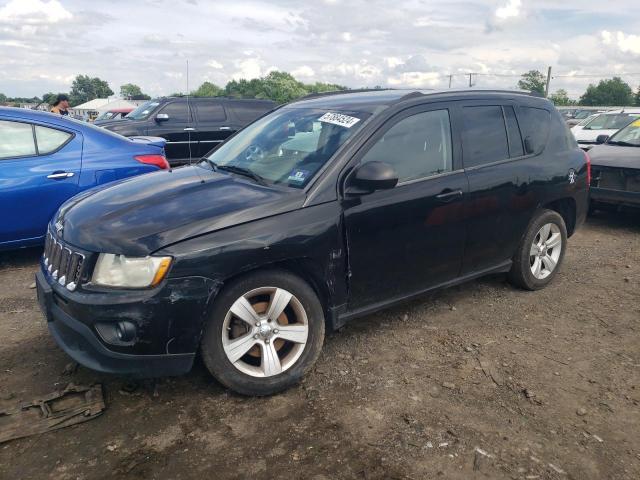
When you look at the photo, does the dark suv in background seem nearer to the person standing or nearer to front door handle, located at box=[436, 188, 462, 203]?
the person standing

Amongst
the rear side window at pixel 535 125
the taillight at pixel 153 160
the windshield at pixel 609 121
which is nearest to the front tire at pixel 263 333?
the rear side window at pixel 535 125

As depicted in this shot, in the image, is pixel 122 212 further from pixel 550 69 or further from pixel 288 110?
pixel 550 69

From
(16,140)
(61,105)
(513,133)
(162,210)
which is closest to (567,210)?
→ (513,133)

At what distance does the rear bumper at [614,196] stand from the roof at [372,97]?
3.27 meters

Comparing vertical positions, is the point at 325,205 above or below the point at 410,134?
below

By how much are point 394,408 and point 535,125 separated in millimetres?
2917

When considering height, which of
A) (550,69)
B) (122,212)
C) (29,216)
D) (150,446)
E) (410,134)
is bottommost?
(150,446)

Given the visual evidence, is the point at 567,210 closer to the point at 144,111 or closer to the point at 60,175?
the point at 60,175

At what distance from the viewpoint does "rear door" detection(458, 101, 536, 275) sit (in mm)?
4047

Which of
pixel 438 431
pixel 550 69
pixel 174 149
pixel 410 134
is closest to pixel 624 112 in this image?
pixel 174 149

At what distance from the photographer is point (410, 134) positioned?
3.75 m

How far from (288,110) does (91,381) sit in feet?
8.09

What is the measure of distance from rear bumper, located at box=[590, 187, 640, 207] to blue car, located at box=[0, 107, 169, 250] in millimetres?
5878

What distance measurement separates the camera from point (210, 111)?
11539 millimetres
